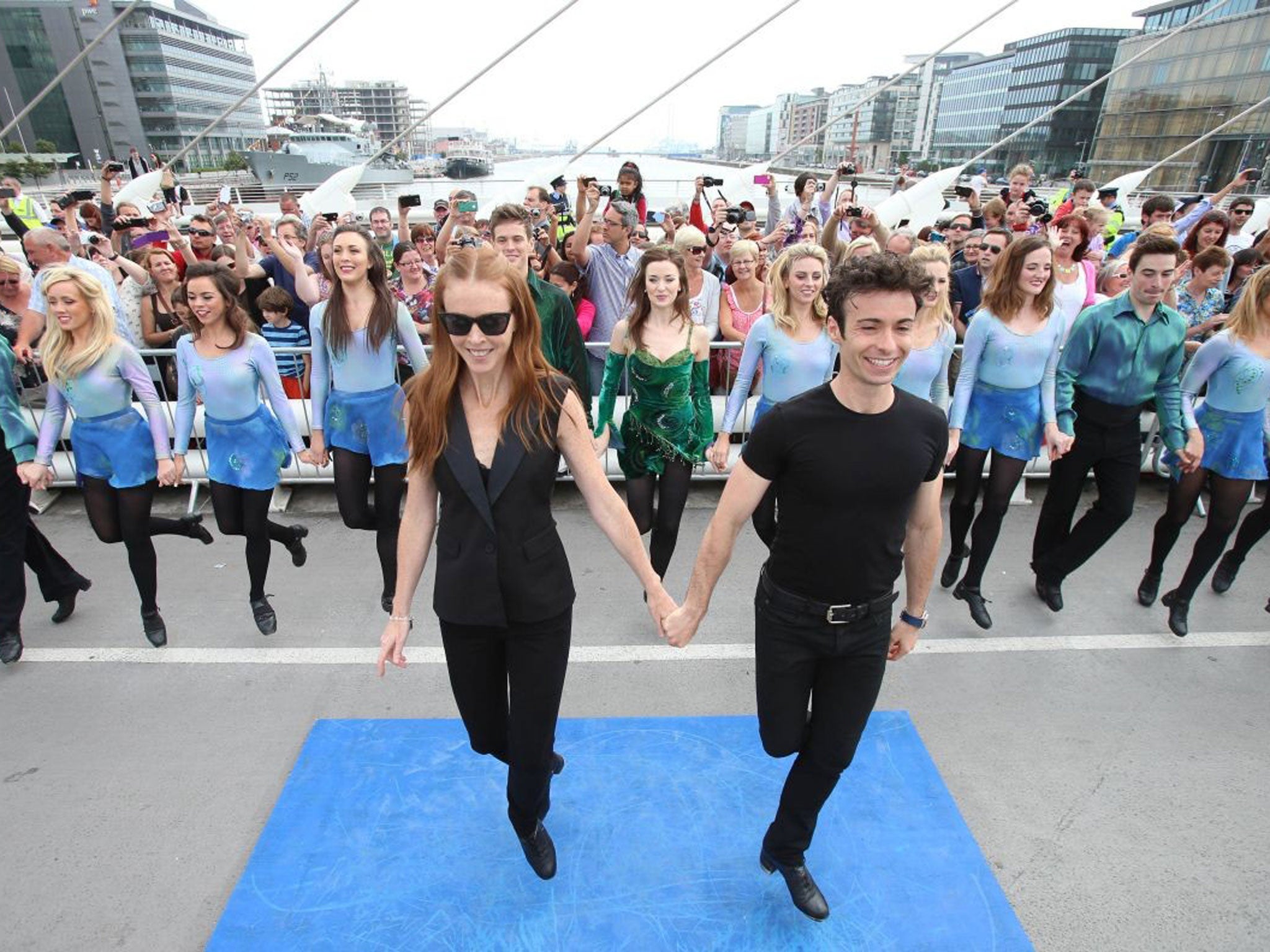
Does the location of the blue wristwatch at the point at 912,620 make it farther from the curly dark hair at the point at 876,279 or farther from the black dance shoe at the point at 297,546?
the black dance shoe at the point at 297,546

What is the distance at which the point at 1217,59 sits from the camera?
2109 inches

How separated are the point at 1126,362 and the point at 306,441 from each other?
5.99m

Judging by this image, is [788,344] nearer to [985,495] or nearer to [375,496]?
[985,495]

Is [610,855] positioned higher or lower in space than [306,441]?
lower

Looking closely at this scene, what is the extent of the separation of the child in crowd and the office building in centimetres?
7446

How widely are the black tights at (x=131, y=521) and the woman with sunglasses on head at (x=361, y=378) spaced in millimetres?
925

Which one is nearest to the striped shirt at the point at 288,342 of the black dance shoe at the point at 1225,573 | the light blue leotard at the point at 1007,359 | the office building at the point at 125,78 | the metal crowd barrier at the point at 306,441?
the metal crowd barrier at the point at 306,441

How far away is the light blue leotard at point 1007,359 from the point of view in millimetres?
3818

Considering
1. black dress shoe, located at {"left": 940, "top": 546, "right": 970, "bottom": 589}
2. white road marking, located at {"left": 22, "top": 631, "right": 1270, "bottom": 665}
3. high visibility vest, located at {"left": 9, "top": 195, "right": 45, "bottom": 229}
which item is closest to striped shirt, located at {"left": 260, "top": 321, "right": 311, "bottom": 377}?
white road marking, located at {"left": 22, "top": 631, "right": 1270, "bottom": 665}

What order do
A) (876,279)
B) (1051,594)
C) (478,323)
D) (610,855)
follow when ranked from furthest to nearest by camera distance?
(1051,594), (610,855), (478,323), (876,279)

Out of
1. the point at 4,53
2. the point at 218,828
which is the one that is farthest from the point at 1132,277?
the point at 4,53

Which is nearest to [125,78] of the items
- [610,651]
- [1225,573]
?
[610,651]

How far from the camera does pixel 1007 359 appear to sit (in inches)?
151

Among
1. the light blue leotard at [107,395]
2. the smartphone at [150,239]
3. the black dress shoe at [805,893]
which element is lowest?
the black dress shoe at [805,893]
